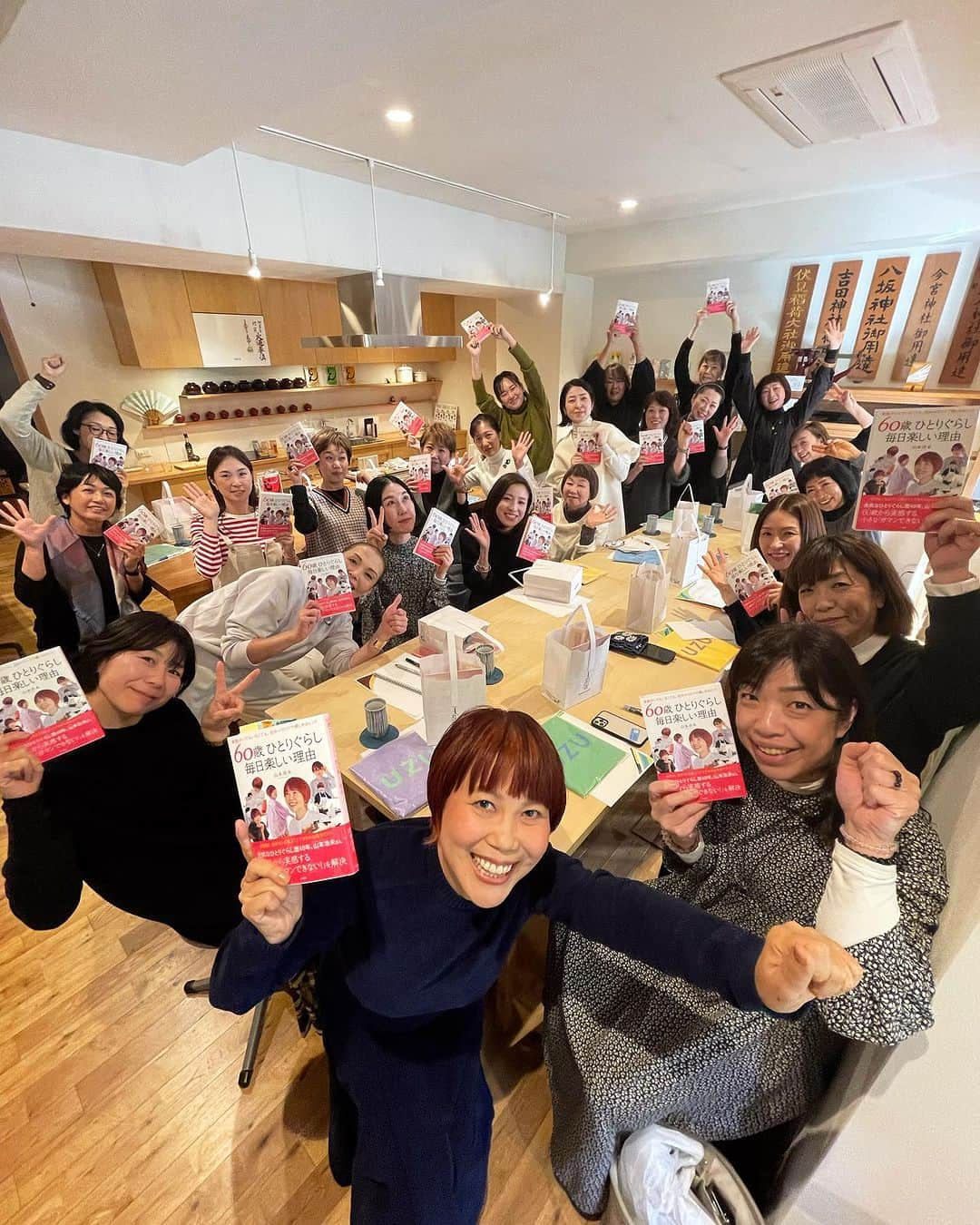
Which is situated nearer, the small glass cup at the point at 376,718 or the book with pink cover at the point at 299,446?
the small glass cup at the point at 376,718

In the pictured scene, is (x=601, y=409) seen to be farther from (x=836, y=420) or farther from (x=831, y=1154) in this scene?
(x=831, y=1154)

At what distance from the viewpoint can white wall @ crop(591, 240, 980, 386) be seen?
191 inches

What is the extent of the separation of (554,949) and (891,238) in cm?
598

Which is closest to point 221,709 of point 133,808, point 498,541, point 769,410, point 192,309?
point 133,808

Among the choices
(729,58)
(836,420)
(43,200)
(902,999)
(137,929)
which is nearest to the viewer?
(902,999)

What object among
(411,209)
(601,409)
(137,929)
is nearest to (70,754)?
(137,929)

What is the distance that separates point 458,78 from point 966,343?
4.92 m

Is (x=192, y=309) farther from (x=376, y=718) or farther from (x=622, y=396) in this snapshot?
(x=376, y=718)

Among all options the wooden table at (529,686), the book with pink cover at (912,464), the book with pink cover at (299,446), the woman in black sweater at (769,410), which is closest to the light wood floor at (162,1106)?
the wooden table at (529,686)

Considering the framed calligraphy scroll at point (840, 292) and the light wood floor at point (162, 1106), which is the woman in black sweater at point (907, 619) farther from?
the framed calligraphy scroll at point (840, 292)

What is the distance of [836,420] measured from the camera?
539cm

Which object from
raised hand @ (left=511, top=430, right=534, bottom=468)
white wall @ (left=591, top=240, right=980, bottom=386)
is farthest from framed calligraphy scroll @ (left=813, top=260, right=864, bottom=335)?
raised hand @ (left=511, top=430, right=534, bottom=468)

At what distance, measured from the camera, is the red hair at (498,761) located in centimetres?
98

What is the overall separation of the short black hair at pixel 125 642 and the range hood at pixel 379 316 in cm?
334
